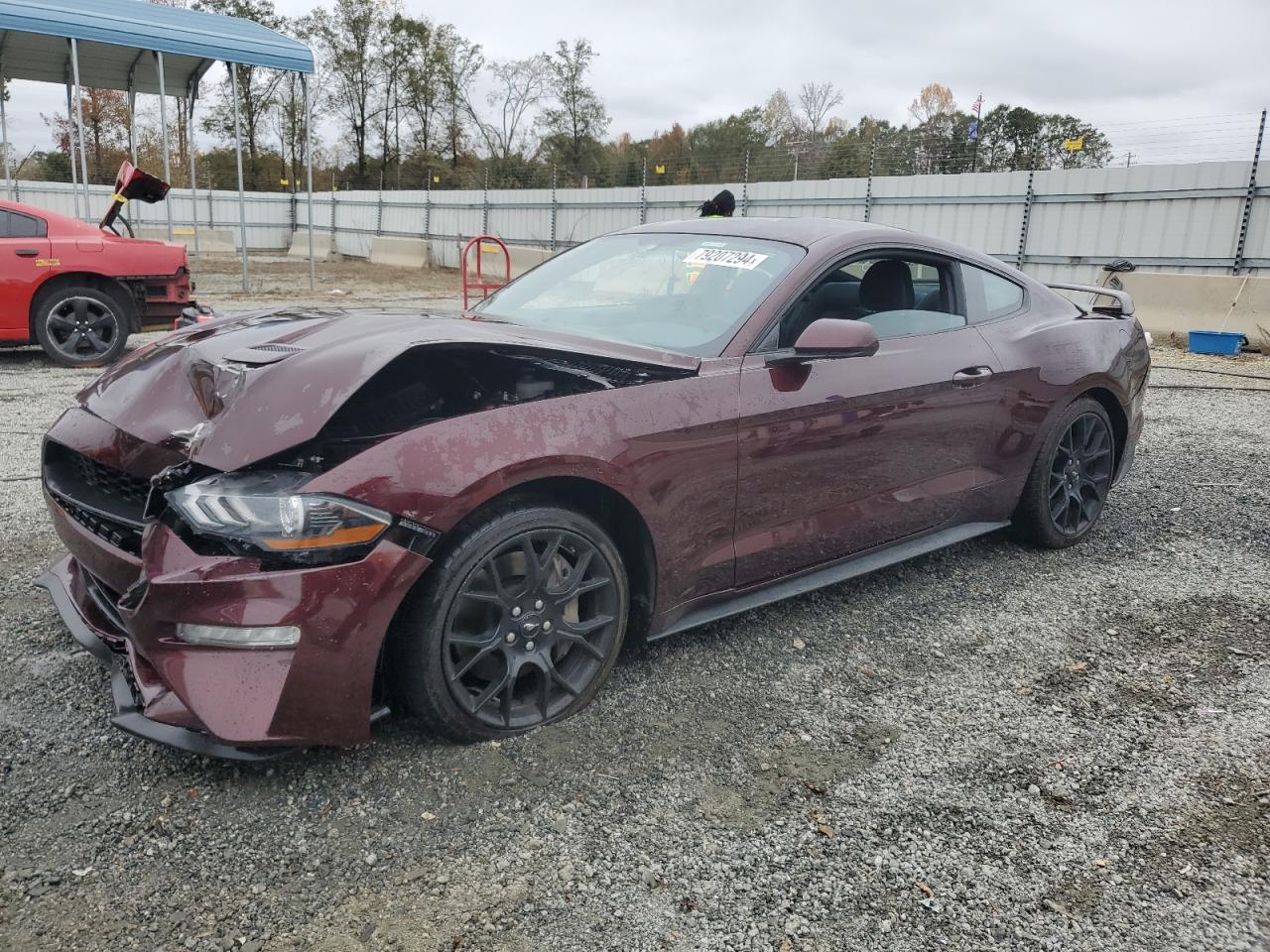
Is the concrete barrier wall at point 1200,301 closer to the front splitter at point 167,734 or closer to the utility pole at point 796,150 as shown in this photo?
the utility pole at point 796,150

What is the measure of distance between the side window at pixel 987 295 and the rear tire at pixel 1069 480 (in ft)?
1.85

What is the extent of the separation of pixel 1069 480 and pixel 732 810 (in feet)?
9.24

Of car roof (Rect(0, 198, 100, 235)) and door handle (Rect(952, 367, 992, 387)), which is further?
car roof (Rect(0, 198, 100, 235))

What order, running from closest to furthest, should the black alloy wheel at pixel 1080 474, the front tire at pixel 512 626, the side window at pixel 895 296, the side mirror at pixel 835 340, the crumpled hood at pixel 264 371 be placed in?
the crumpled hood at pixel 264 371
the front tire at pixel 512 626
the side mirror at pixel 835 340
the side window at pixel 895 296
the black alloy wheel at pixel 1080 474

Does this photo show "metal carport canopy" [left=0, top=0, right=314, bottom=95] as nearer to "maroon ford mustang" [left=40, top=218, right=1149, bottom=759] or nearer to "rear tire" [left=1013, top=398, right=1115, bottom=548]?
"maroon ford mustang" [left=40, top=218, right=1149, bottom=759]

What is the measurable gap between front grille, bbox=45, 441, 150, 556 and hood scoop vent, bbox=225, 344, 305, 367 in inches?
16.7

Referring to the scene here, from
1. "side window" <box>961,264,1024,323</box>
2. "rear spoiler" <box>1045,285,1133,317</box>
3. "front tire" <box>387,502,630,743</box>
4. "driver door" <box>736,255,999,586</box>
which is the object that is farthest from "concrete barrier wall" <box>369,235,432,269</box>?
"front tire" <box>387,502,630,743</box>

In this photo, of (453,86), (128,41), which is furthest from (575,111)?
(128,41)

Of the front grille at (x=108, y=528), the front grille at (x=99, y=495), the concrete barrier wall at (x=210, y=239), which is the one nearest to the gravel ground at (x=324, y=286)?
the concrete barrier wall at (x=210, y=239)

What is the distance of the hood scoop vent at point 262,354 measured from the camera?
2520 mm

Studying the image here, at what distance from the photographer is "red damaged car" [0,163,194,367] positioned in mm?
8242

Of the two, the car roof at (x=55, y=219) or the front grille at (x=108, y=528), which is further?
the car roof at (x=55, y=219)

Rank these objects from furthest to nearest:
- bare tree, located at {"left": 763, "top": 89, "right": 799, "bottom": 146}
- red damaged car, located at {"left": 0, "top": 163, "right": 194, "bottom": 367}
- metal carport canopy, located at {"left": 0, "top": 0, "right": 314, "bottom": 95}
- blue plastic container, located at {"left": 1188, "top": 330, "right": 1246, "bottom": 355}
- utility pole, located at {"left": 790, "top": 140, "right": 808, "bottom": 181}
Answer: bare tree, located at {"left": 763, "top": 89, "right": 799, "bottom": 146}, utility pole, located at {"left": 790, "top": 140, "right": 808, "bottom": 181}, metal carport canopy, located at {"left": 0, "top": 0, "right": 314, "bottom": 95}, blue plastic container, located at {"left": 1188, "top": 330, "right": 1246, "bottom": 355}, red damaged car, located at {"left": 0, "top": 163, "right": 194, "bottom": 367}

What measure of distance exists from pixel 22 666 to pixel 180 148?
42074mm
